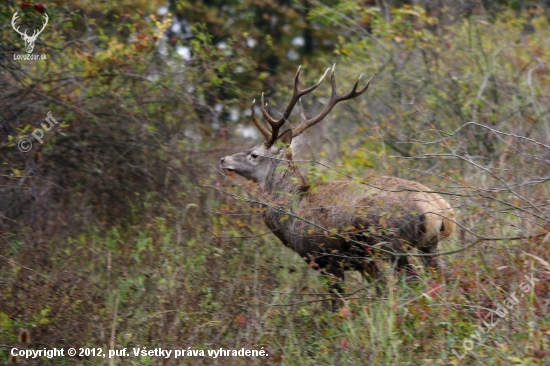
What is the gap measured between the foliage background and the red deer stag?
22 centimetres

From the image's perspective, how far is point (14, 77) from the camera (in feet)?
29.7

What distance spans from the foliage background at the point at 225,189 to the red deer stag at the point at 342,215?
0.22m

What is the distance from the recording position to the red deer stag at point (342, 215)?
6.85 meters

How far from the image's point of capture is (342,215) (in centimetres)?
751

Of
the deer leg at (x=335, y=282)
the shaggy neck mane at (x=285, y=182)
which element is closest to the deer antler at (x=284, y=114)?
the shaggy neck mane at (x=285, y=182)

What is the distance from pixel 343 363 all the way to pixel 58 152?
4.91 m

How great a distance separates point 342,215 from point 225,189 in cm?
193

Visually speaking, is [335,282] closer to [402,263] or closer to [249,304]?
[402,263]

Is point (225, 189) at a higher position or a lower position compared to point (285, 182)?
lower

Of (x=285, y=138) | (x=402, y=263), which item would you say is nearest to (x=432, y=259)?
(x=402, y=263)

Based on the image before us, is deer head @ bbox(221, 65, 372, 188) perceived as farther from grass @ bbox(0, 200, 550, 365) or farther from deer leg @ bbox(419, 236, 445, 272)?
deer leg @ bbox(419, 236, 445, 272)

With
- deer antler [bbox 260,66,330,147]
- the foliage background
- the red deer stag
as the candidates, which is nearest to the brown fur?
the red deer stag

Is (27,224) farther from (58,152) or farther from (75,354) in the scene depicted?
(75,354)

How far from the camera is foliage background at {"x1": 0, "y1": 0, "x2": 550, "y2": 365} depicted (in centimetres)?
639
